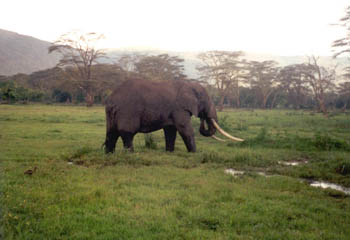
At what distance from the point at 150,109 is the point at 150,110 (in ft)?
0.09

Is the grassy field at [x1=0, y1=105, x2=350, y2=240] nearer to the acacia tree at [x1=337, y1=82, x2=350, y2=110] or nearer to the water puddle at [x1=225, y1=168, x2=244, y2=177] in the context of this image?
the water puddle at [x1=225, y1=168, x2=244, y2=177]

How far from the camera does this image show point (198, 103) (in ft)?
32.4

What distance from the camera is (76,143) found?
1116 centimetres

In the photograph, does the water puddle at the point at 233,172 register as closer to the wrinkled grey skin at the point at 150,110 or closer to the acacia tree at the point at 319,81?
the wrinkled grey skin at the point at 150,110

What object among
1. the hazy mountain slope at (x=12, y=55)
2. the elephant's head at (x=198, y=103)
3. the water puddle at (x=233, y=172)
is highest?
the hazy mountain slope at (x=12, y=55)

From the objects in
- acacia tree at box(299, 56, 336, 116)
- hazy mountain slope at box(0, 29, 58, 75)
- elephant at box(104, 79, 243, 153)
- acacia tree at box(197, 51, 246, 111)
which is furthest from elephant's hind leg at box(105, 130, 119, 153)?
acacia tree at box(197, 51, 246, 111)

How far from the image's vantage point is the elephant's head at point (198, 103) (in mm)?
9305

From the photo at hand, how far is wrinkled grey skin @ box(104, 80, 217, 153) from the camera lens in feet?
27.5

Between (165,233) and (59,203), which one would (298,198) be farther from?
(59,203)

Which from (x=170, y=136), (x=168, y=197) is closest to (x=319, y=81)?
(x=170, y=136)

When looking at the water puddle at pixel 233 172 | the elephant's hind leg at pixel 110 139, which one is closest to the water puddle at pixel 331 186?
the water puddle at pixel 233 172

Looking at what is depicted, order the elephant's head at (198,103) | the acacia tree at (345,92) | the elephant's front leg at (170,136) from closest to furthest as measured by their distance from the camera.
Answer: the elephant's head at (198,103) → the elephant's front leg at (170,136) → the acacia tree at (345,92)

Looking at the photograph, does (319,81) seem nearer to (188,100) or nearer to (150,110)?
(188,100)

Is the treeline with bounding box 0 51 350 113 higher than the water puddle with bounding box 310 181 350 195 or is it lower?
higher
